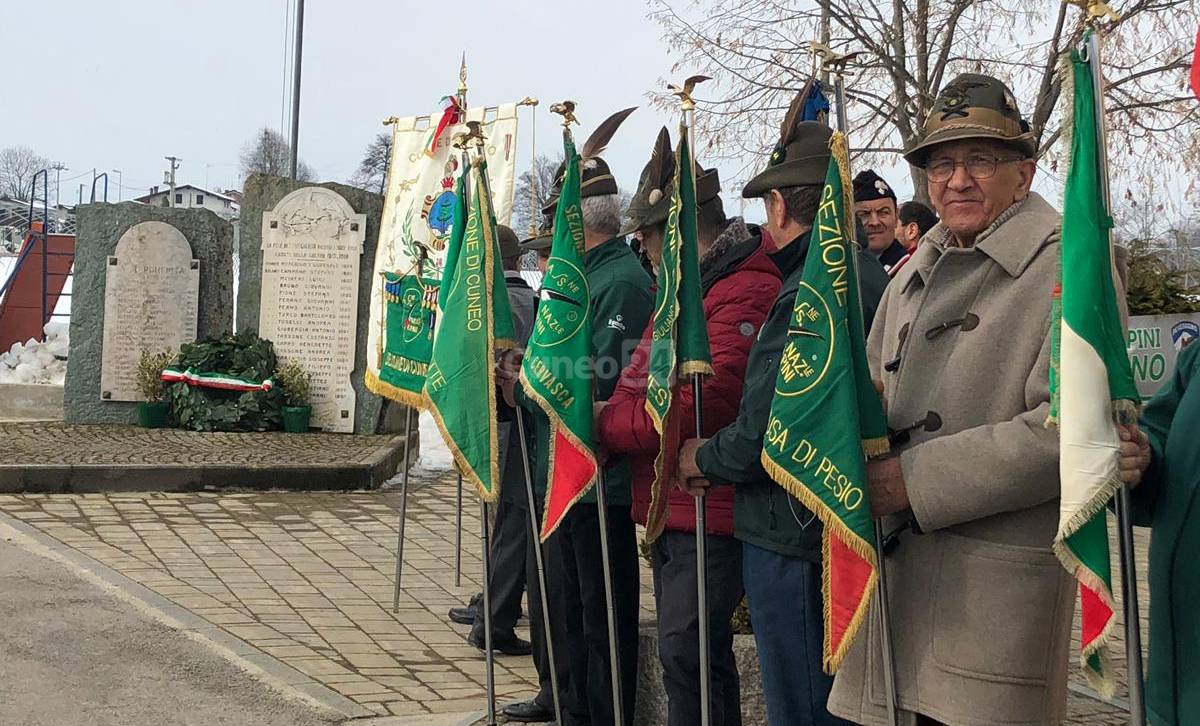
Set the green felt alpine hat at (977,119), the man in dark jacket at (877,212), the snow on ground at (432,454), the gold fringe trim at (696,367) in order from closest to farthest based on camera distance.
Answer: the green felt alpine hat at (977,119), the gold fringe trim at (696,367), the man in dark jacket at (877,212), the snow on ground at (432,454)

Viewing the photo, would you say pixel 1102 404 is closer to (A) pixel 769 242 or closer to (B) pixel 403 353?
→ (A) pixel 769 242

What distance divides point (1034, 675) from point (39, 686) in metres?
4.33

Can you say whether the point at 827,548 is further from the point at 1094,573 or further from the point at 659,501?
the point at 659,501

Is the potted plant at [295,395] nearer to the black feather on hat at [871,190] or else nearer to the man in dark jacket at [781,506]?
the black feather on hat at [871,190]

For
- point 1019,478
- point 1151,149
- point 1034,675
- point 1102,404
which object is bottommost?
point 1034,675

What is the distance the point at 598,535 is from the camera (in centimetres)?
513

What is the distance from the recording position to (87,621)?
6.75m

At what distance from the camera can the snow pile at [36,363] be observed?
15.8 m

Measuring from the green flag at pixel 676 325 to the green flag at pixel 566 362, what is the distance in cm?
55

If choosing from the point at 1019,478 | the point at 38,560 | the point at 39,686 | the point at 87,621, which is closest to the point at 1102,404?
the point at 1019,478

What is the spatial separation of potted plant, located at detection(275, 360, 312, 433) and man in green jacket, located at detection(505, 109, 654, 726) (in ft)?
26.4

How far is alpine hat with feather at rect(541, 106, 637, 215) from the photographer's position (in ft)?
17.6

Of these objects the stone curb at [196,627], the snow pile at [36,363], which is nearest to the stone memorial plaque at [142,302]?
the snow pile at [36,363]

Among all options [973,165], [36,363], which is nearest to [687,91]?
[973,165]
